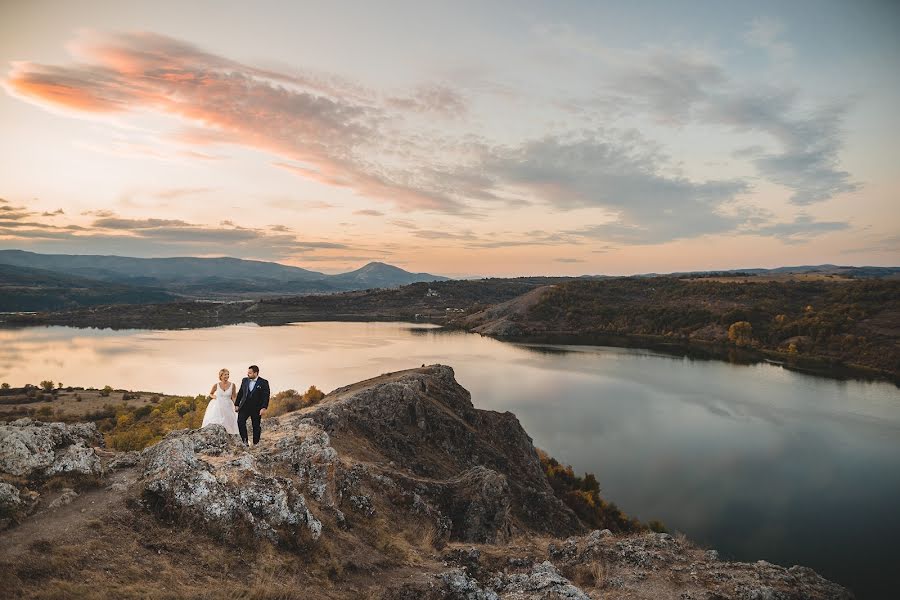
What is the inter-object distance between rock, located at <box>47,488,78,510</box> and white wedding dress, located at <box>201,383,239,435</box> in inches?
163

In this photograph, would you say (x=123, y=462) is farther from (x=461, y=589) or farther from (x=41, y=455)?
(x=461, y=589)

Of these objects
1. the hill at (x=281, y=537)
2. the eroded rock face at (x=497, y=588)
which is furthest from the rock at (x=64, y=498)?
the eroded rock face at (x=497, y=588)

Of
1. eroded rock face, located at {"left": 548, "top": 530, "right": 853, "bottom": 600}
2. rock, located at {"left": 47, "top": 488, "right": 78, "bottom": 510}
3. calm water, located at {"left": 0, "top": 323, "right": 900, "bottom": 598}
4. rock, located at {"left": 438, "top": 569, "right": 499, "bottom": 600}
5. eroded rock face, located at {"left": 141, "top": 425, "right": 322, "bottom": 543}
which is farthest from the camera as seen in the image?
calm water, located at {"left": 0, "top": 323, "right": 900, "bottom": 598}

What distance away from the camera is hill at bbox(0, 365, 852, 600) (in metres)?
8.10

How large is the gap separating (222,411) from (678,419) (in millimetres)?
56068

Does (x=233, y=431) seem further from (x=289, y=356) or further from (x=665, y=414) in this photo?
(x=289, y=356)

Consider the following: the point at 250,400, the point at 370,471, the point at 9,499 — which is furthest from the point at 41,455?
the point at 370,471

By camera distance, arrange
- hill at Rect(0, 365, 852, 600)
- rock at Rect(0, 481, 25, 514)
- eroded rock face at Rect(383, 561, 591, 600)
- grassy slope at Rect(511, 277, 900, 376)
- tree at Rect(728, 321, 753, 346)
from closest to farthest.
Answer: hill at Rect(0, 365, 852, 600)
rock at Rect(0, 481, 25, 514)
eroded rock face at Rect(383, 561, 591, 600)
grassy slope at Rect(511, 277, 900, 376)
tree at Rect(728, 321, 753, 346)

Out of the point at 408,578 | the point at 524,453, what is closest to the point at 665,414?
the point at 524,453

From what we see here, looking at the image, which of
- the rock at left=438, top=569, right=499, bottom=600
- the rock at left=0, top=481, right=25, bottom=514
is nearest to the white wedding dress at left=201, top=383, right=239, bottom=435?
the rock at left=0, top=481, right=25, bottom=514

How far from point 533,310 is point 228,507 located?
160 meters

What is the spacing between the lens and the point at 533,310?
16625cm

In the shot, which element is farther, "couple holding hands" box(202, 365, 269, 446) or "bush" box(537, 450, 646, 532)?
"bush" box(537, 450, 646, 532)

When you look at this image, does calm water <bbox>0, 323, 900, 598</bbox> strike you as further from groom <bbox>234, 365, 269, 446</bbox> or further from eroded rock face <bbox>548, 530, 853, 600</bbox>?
groom <bbox>234, 365, 269, 446</bbox>
